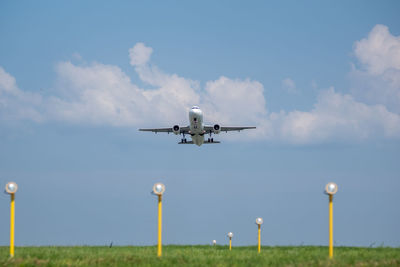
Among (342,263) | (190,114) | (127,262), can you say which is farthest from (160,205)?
(190,114)

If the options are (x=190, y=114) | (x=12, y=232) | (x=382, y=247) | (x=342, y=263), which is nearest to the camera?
(x=342, y=263)

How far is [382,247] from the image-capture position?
1243 inches

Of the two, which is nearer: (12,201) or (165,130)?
(12,201)

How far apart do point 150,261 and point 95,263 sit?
7.48 ft

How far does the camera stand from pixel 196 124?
6456cm

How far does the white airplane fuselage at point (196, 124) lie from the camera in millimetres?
63594

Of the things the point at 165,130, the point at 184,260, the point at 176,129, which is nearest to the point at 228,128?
the point at 176,129

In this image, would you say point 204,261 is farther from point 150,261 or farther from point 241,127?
point 241,127

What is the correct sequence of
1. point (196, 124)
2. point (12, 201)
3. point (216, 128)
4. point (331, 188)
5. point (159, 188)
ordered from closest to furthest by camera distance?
1. point (331, 188)
2. point (159, 188)
3. point (12, 201)
4. point (196, 124)
5. point (216, 128)

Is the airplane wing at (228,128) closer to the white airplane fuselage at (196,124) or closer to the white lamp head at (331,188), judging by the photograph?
the white airplane fuselage at (196,124)

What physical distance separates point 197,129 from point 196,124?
1.12m

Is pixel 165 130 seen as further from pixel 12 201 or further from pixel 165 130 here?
pixel 12 201

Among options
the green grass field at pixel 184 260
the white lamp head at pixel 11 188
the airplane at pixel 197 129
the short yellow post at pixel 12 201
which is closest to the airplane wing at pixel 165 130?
the airplane at pixel 197 129

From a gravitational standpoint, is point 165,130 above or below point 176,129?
above
